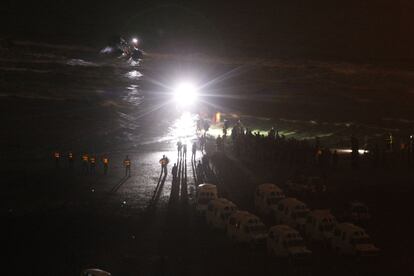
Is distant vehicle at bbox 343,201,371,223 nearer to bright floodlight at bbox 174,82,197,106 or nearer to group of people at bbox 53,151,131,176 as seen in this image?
group of people at bbox 53,151,131,176

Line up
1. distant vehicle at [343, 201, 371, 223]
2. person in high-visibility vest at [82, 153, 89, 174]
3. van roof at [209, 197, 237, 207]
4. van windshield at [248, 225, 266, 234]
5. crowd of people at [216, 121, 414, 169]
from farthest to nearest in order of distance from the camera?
1. crowd of people at [216, 121, 414, 169]
2. person in high-visibility vest at [82, 153, 89, 174]
3. distant vehicle at [343, 201, 371, 223]
4. van roof at [209, 197, 237, 207]
5. van windshield at [248, 225, 266, 234]

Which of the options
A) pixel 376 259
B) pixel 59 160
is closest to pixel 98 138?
pixel 59 160

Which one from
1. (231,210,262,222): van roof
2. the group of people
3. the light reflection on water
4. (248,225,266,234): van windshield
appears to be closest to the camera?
(248,225,266,234): van windshield

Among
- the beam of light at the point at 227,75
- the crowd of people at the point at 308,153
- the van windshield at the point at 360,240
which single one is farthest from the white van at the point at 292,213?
the beam of light at the point at 227,75

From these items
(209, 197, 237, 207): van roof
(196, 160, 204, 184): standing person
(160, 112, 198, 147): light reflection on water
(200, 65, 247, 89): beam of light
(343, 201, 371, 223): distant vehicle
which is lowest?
(343, 201, 371, 223): distant vehicle

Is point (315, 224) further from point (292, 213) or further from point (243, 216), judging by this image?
point (243, 216)

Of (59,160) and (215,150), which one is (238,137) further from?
(59,160)

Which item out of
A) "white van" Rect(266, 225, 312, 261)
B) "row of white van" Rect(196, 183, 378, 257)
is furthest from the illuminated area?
"white van" Rect(266, 225, 312, 261)

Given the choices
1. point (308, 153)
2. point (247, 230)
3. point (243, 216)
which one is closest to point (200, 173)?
point (308, 153)
